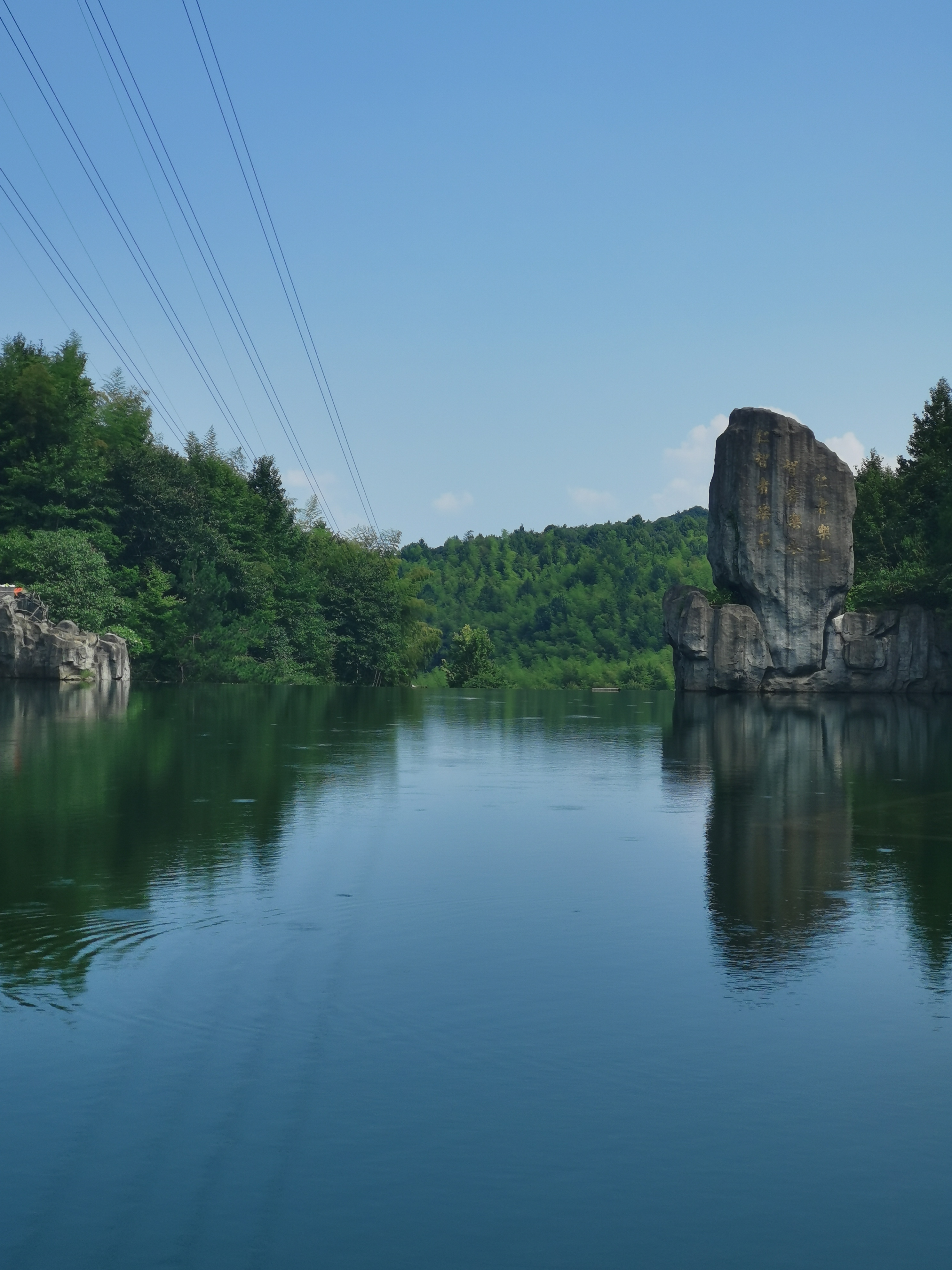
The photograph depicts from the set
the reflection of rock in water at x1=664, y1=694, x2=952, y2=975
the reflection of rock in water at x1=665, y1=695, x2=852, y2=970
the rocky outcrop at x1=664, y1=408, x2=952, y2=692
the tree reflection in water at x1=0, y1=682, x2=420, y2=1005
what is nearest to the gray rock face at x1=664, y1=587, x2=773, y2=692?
the rocky outcrop at x1=664, y1=408, x2=952, y2=692

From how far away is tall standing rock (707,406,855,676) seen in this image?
3769 cm

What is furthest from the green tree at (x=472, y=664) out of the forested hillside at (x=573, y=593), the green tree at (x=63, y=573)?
the green tree at (x=63, y=573)

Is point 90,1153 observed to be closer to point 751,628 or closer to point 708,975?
point 708,975

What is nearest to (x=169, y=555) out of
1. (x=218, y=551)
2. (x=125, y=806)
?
(x=218, y=551)

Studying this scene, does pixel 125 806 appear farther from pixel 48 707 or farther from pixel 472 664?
pixel 472 664

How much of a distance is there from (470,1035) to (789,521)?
110ft

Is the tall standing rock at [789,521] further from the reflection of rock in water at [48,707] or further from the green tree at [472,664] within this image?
the green tree at [472,664]

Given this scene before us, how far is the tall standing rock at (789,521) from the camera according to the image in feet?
124

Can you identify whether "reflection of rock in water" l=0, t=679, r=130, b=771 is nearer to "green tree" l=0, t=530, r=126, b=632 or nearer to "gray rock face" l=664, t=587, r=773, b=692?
"green tree" l=0, t=530, r=126, b=632

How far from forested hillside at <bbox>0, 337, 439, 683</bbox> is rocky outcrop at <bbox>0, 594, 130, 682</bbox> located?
291 cm

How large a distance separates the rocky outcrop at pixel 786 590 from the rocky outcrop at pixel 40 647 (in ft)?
55.3

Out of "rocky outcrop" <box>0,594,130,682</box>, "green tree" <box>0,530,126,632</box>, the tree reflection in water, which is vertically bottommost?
the tree reflection in water

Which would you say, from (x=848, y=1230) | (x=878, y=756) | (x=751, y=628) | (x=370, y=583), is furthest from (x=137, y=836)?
(x=370, y=583)

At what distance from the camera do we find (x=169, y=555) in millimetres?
48625
